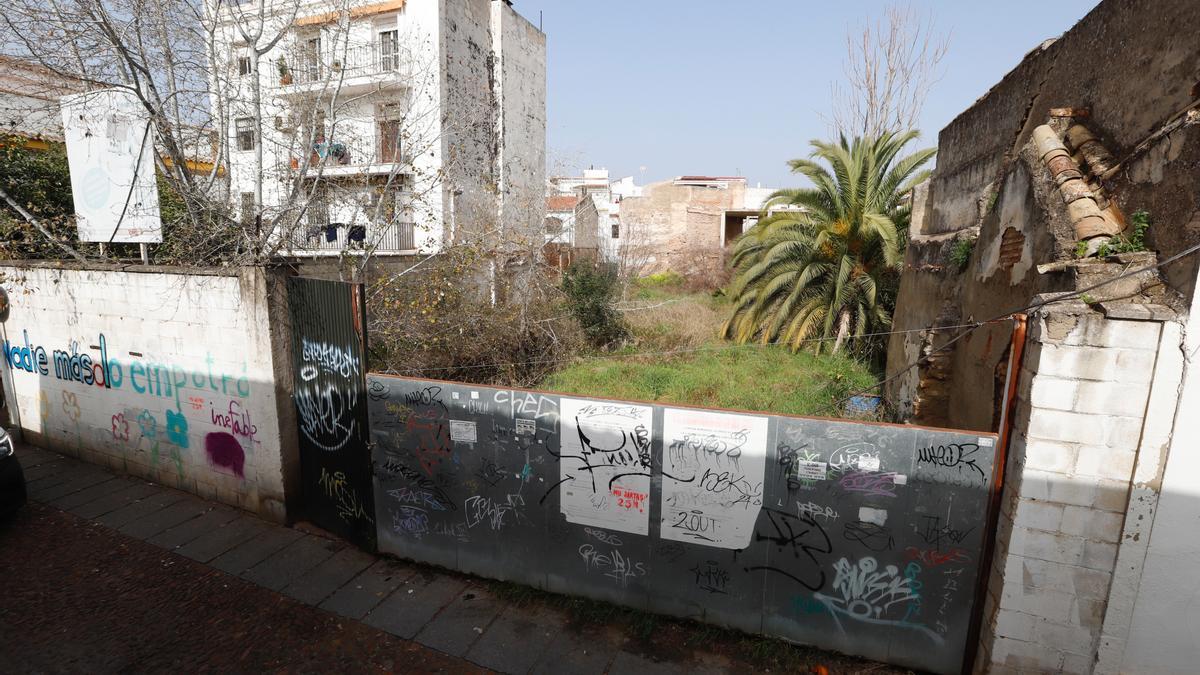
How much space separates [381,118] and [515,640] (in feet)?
27.6

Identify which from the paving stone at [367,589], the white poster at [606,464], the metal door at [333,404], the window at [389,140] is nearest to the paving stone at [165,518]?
the metal door at [333,404]

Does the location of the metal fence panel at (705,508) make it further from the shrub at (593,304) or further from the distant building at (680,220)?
the distant building at (680,220)

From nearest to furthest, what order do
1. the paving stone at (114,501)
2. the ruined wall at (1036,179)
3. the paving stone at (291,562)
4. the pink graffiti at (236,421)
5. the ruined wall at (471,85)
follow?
the ruined wall at (1036,179) → the paving stone at (291,562) → the pink graffiti at (236,421) → the paving stone at (114,501) → the ruined wall at (471,85)

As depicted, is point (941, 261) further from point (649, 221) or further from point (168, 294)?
point (649, 221)

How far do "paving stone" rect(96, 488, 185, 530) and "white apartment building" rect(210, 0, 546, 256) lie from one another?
318 cm

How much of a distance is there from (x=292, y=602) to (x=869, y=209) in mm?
12906

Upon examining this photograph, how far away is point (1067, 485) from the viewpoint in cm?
318

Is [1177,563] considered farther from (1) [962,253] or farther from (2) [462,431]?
(2) [462,431]

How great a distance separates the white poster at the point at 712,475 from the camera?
3912 mm

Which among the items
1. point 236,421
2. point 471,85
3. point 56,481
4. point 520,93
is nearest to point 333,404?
point 236,421

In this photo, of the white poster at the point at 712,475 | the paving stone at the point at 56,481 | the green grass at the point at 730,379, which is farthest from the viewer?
the green grass at the point at 730,379

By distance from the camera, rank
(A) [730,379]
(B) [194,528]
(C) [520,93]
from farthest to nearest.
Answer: (C) [520,93] < (A) [730,379] < (B) [194,528]

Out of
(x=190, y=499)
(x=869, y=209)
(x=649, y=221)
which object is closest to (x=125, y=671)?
(x=190, y=499)

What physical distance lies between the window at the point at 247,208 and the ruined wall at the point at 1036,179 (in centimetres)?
806
